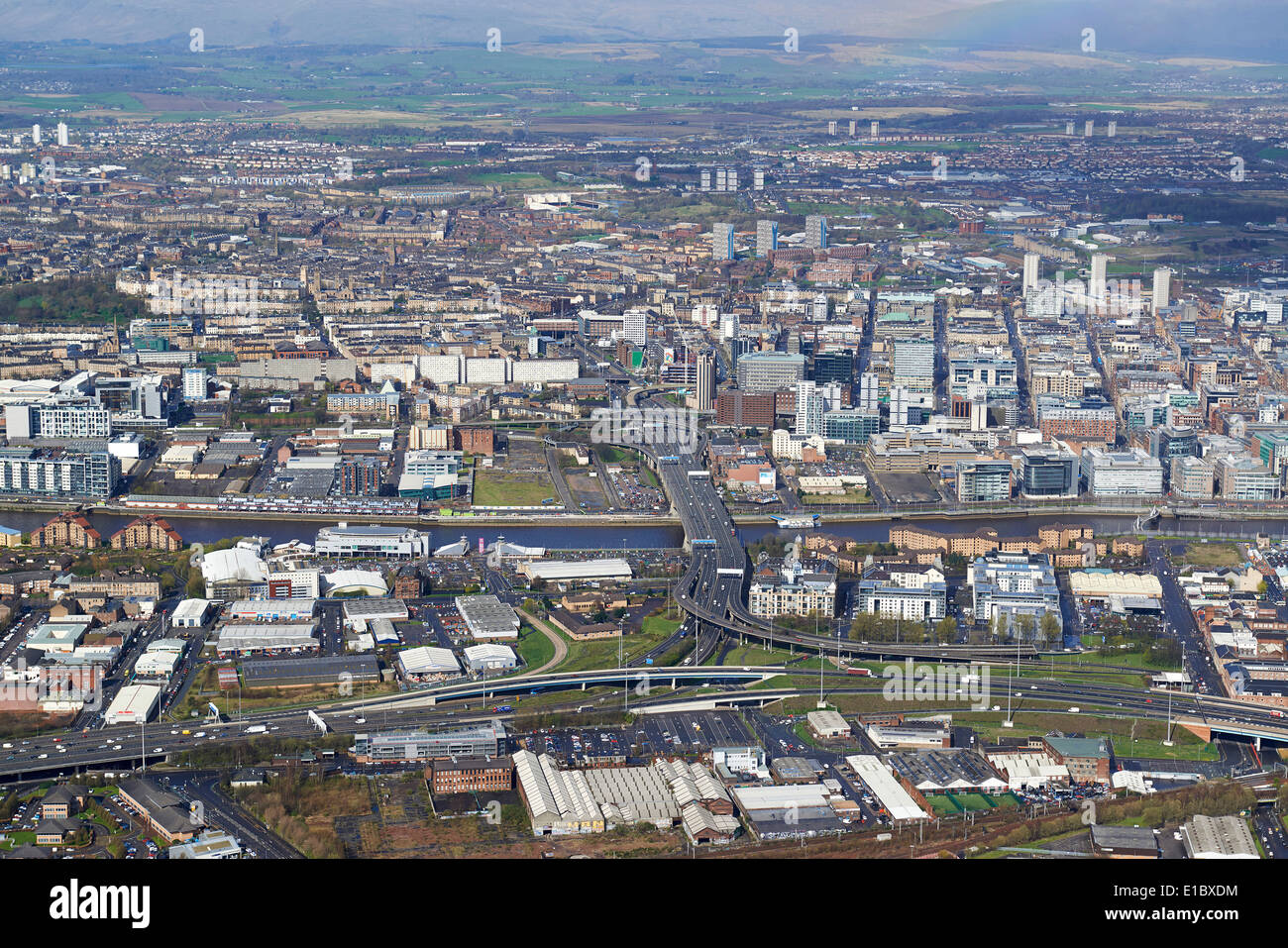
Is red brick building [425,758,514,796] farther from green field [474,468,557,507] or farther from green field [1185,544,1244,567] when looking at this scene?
green field [1185,544,1244,567]

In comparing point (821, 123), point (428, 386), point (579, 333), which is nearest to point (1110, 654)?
point (428, 386)

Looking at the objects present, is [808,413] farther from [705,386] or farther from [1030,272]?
[1030,272]

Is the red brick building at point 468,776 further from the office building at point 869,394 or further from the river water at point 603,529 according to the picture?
the office building at point 869,394

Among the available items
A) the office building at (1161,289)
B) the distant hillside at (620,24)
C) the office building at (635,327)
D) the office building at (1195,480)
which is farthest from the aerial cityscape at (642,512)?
the distant hillside at (620,24)

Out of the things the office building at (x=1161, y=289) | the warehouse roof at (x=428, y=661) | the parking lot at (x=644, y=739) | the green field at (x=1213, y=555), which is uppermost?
the office building at (x=1161, y=289)

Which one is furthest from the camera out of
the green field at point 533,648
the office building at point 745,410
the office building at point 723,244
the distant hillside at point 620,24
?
the distant hillside at point 620,24

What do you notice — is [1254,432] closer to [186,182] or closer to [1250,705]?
[1250,705]

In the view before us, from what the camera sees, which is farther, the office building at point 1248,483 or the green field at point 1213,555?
the office building at point 1248,483
